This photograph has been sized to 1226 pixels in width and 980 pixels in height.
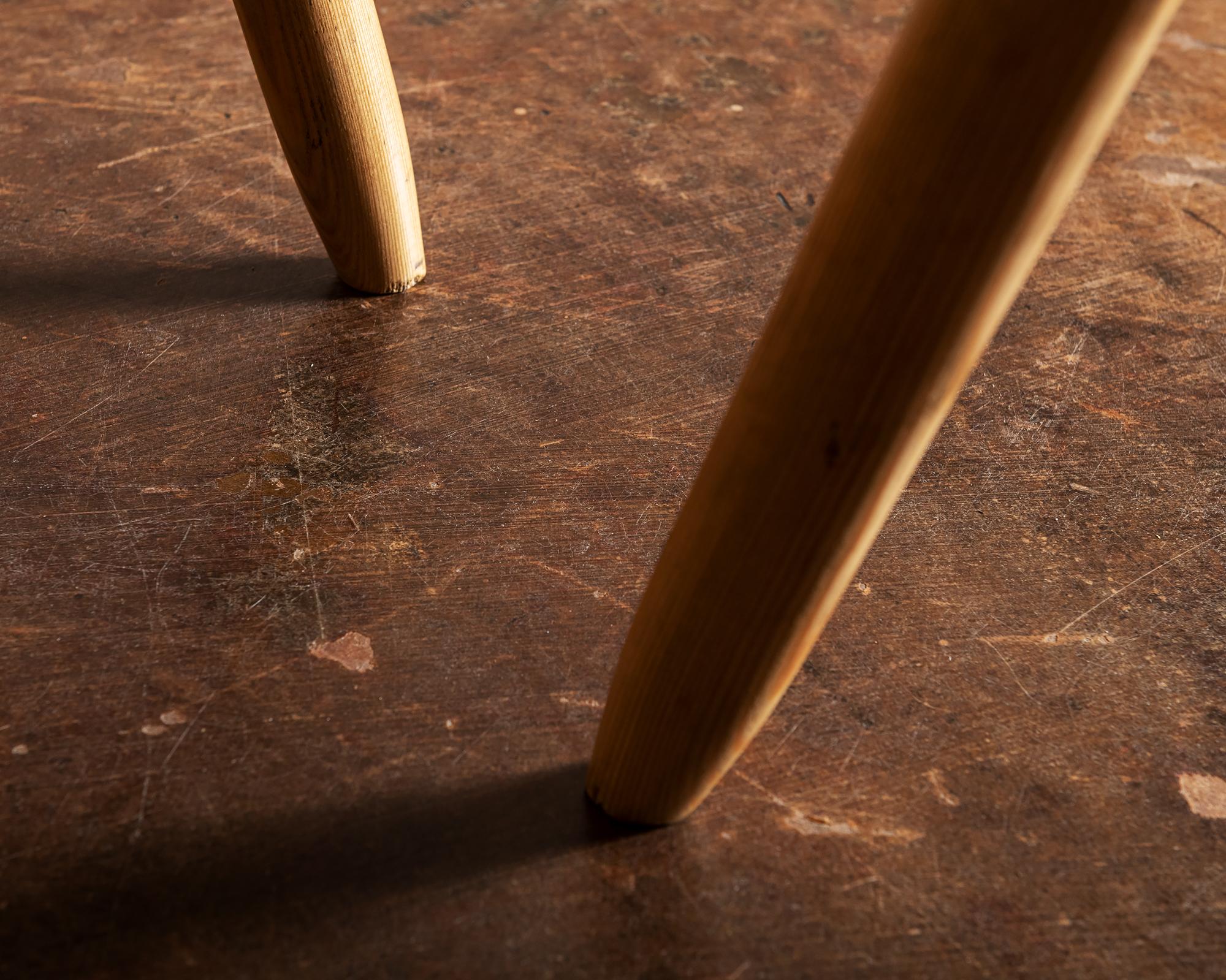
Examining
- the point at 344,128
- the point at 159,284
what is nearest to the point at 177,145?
the point at 159,284

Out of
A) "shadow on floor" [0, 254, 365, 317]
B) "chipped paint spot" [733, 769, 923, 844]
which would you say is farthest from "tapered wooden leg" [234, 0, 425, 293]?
"chipped paint spot" [733, 769, 923, 844]

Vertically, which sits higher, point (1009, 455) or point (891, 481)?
point (891, 481)

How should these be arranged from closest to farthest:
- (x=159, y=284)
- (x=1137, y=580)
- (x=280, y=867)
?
(x=280, y=867) < (x=1137, y=580) < (x=159, y=284)

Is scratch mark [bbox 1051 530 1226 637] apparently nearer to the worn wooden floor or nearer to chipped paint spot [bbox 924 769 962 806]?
the worn wooden floor

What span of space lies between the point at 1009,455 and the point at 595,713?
573 millimetres

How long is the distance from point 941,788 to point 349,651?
1.68 feet

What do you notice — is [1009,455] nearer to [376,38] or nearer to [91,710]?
[376,38]

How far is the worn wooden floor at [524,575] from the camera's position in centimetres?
76

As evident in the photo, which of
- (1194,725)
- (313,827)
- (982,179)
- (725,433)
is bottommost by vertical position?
(1194,725)

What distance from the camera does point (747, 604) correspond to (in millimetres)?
659

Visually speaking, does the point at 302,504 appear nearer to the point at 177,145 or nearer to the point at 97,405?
the point at 97,405

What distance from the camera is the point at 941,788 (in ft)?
2.78

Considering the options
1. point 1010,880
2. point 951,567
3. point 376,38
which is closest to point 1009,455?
point 951,567

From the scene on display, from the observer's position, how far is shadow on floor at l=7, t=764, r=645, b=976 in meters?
0.72
